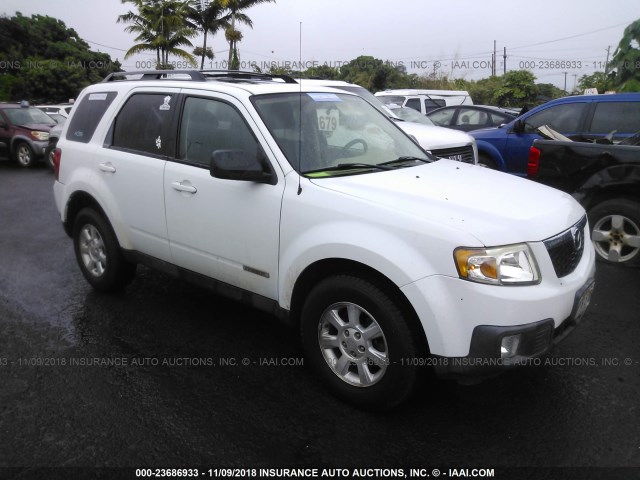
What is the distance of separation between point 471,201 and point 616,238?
10.8 ft

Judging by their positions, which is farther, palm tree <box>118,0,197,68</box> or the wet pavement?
A: palm tree <box>118,0,197,68</box>

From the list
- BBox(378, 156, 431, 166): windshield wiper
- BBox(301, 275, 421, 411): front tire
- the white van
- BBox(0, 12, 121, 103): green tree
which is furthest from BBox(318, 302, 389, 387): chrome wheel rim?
BBox(0, 12, 121, 103): green tree

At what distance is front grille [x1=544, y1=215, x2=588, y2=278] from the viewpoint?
2914 mm

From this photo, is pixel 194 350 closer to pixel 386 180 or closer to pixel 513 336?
pixel 386 180

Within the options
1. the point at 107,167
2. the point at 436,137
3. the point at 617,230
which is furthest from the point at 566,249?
the point at 436,137

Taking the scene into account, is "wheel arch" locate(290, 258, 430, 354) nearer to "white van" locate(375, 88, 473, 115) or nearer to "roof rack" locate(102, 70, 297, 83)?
"roof rack" locate(102, 70, 297, 83)

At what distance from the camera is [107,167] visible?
444cm

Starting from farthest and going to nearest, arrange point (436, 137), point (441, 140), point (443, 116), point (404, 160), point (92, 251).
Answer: point (443, 116)
point (436, 137)
point (441, 140)
point (92, 251)
point (404, 160)

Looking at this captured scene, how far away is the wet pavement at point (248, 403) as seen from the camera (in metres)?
2.78

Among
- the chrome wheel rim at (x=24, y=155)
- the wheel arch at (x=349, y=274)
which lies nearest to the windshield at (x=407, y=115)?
the wheel arch at (x=349, y=274)

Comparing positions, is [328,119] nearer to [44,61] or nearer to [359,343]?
[359,343]

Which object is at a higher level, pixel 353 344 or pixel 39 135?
pixel 39 135

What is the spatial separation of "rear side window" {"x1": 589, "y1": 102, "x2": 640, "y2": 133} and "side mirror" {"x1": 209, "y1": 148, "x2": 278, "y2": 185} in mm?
5586

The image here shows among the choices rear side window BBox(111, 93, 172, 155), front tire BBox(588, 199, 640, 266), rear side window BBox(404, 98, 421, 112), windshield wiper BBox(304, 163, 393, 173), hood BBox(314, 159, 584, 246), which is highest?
rear side window BBox(404, 98, 421, 112)
